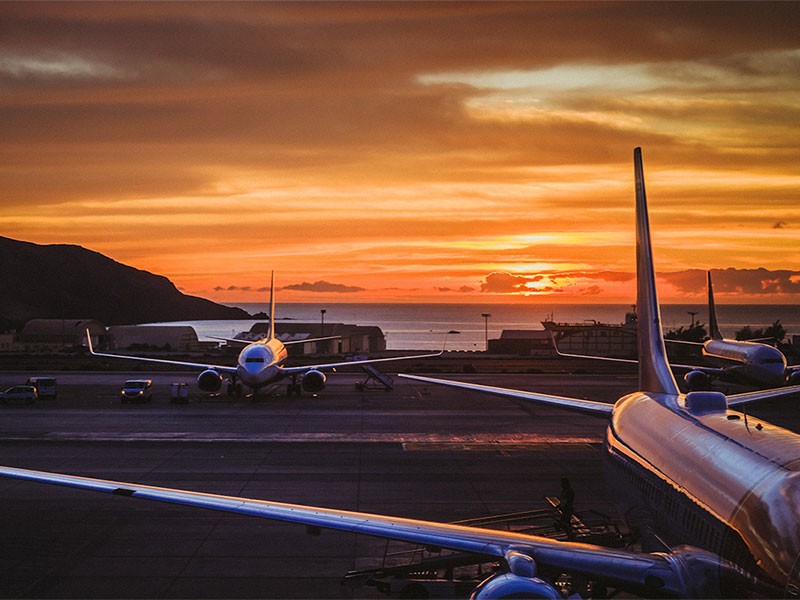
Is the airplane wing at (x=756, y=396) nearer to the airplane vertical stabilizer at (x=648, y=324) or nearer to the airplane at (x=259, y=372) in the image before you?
the airplane vertical stabilizer at (x=648, y=324)

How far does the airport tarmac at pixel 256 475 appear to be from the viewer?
21.0 m

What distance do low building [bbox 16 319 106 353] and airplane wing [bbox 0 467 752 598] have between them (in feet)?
449

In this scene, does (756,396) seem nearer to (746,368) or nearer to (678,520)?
(678,520)

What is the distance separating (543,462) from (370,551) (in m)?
15.4

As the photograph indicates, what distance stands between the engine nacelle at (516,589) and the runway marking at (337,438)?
28.4 m

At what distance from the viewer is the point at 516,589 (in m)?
11.7

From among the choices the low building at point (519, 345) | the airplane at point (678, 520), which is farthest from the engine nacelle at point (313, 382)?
the low building at point (519, 345)

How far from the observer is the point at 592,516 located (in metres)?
26.8

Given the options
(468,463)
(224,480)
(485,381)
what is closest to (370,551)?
(224,480)

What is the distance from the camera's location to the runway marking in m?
41.3

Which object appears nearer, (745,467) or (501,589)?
(501,589)

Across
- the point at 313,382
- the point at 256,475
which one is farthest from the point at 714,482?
the point at 313,382

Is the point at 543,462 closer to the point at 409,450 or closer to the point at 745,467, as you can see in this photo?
the point at 409,450

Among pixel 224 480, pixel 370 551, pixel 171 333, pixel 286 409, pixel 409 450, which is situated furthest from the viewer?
pixel 171 333
